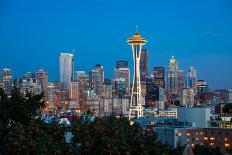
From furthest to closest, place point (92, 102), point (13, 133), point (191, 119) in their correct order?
point (92, 102) → point (191, 119) → point (13, 133)

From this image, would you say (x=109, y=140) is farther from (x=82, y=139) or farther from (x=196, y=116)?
(x=196, y=116)

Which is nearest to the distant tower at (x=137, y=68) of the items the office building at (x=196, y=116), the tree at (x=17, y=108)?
the office building at (x=196, y=116)

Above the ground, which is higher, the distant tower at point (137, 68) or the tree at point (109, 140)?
the distant tower at point (137, 68)

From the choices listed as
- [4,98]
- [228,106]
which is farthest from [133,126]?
[228,106]

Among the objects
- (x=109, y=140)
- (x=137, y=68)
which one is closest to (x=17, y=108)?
(x=109, y=140)

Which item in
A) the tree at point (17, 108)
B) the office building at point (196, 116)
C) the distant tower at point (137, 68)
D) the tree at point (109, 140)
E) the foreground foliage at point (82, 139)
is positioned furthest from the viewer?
the distant tower at point (137, 68)

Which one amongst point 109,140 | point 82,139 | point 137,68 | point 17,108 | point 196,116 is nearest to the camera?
point 109,140

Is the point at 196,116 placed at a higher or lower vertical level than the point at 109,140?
higher

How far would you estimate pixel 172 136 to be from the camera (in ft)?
169

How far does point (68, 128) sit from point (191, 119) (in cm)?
4983

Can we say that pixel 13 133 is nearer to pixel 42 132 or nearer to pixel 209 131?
pixel 42 132

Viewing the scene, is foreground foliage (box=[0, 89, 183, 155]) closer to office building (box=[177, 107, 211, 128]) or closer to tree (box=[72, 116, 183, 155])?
tree (box=[72, 116, 183, 155])

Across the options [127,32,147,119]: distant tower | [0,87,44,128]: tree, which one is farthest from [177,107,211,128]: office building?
[0,87,44,128]: tree

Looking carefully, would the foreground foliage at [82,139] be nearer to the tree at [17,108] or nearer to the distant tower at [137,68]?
the tree at [17,108]
